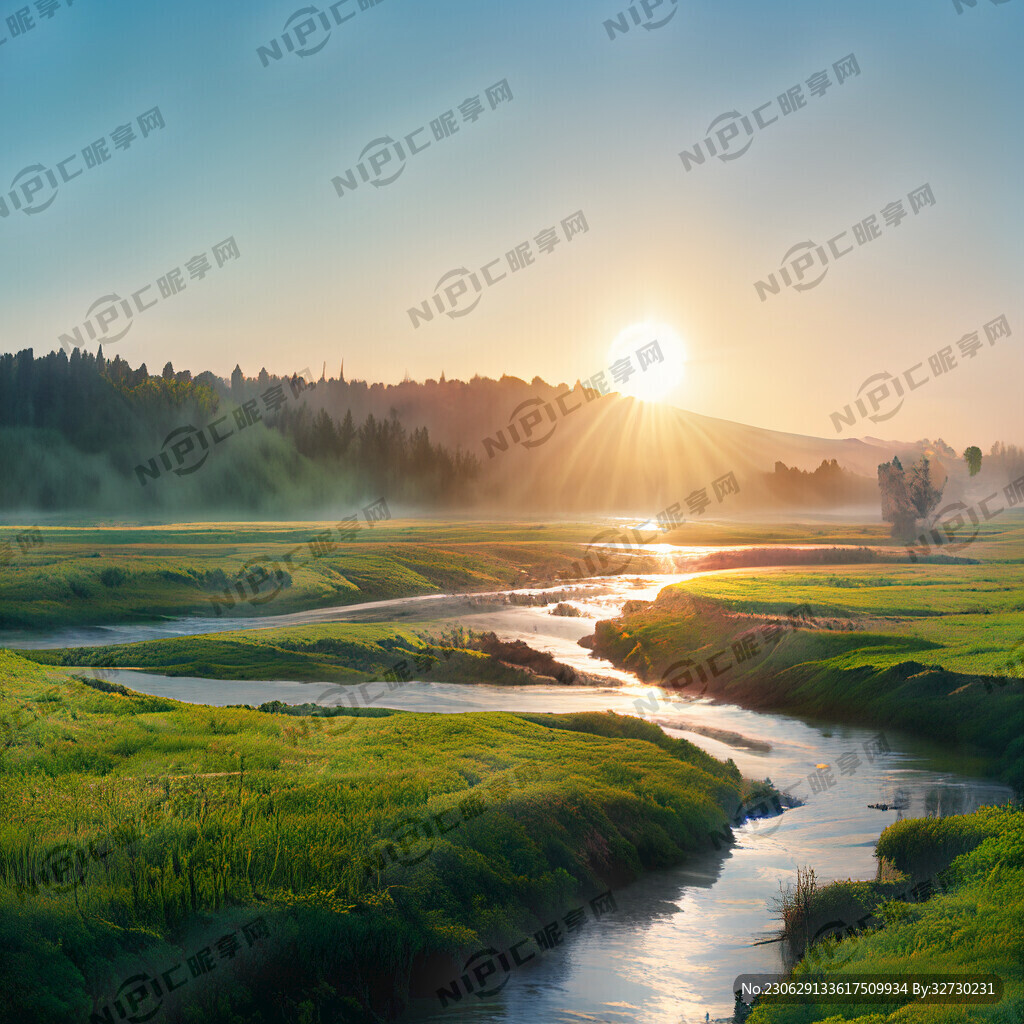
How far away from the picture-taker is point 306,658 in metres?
63.5

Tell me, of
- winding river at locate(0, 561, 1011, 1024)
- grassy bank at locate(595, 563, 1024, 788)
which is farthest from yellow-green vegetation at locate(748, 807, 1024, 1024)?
grassy bank at locate(595, 563, 1024, 788)

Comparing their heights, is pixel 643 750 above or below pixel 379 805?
below

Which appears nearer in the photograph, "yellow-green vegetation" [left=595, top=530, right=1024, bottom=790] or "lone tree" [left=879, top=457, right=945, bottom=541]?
"yellow-green vegetation" [left=595, top=530, right=1024, bottom=790]

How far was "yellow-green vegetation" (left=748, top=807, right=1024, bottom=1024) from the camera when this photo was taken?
11859 millimetres

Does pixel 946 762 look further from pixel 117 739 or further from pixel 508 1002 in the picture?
pixel 117 739

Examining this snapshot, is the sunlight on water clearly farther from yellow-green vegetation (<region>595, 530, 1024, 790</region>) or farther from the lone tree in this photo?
the lone tree

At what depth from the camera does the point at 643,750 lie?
108ft

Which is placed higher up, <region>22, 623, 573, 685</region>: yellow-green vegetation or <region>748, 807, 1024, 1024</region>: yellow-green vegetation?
<region>22, 623, 573, 685</region>: yellow-green vegetation

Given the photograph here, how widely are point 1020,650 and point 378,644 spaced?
149 feet

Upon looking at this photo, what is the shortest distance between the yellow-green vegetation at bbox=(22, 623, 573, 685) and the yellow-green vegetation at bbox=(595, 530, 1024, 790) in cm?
1336

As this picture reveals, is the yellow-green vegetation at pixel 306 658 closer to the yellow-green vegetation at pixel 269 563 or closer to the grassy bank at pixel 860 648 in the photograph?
the grassy bank at pixel 860 648

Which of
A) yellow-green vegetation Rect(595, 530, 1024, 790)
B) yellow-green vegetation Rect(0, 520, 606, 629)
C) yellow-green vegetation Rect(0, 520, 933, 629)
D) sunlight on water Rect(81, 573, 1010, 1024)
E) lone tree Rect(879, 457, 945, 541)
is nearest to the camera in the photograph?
sunlight on water Rect(81, 573, 1010, 1024)

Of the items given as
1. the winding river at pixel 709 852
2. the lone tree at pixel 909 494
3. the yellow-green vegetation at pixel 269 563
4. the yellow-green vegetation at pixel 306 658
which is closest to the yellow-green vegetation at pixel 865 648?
the winding river at pixel 709 852

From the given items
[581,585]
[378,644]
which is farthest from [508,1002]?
[581,585]
